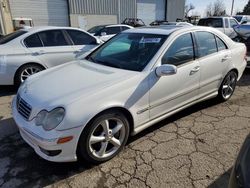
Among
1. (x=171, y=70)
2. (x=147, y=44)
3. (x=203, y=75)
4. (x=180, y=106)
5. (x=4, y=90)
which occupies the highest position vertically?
(x=147, y=44)

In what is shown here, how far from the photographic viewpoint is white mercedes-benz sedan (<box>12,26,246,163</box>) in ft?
7.89

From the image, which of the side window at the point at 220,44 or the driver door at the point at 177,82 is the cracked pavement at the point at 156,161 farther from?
the side window at the point at 220,44

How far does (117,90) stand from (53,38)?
3646 mm

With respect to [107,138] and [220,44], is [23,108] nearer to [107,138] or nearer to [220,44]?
[107,138]

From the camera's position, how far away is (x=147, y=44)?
11.0 feet

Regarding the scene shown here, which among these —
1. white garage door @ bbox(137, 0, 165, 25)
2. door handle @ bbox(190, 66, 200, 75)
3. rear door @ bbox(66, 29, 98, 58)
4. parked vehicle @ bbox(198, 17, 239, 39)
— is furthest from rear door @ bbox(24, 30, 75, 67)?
white garage door @ bbox(137, 0, 165, 25)

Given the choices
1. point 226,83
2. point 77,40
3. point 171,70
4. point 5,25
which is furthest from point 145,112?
point 5,25

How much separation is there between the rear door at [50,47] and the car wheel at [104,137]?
11.1ft

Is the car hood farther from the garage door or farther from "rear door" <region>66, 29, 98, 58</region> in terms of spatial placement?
the garage door

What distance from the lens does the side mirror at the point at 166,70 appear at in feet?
9.43

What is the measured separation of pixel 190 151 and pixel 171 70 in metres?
1.05

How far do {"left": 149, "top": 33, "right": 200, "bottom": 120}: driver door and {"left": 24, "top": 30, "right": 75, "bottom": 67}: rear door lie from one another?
319cm

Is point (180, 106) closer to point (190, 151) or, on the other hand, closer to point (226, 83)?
point (190, 151)

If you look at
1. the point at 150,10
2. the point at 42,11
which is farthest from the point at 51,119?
the point at 150,10
